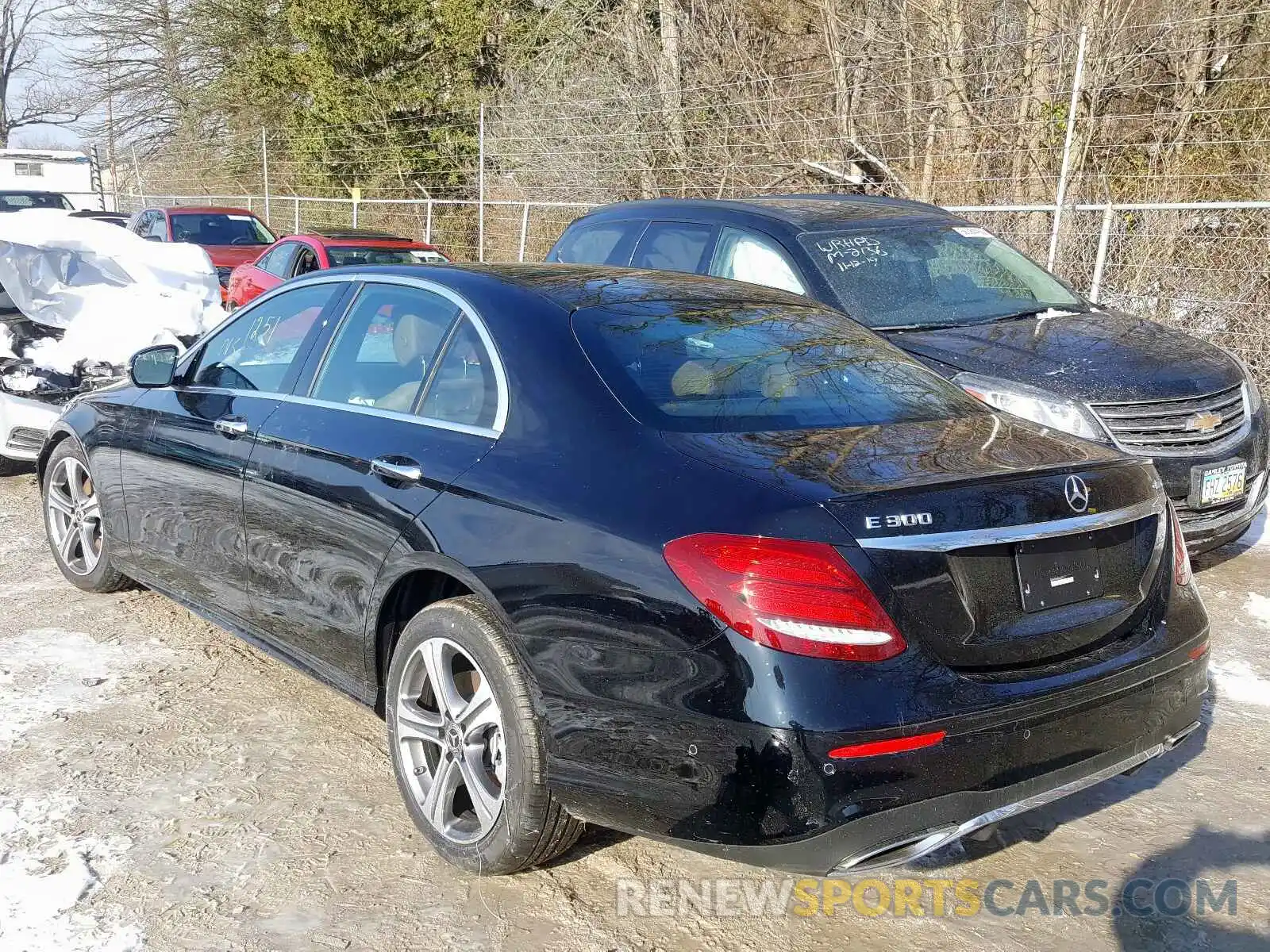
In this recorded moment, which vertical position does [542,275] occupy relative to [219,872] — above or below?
above

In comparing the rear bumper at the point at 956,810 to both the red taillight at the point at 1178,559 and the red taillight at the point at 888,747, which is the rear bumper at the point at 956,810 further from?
the red taillight at the point at 1178,559

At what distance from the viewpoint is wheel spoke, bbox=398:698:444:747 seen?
341 cm

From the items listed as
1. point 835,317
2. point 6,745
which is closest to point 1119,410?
point 835,317

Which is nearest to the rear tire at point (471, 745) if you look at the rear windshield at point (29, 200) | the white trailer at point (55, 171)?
the rear windshield at point (29, 200)

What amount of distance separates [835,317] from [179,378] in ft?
8.54

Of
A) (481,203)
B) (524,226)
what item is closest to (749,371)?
(524,226)

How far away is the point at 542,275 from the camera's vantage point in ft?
13.0

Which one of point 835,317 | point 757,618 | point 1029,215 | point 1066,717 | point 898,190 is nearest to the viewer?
point 757,618

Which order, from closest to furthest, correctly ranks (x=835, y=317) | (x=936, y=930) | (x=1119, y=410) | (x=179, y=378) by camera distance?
Answer: (x=936, y=930)
(x=835, y=317)
(x=179, y=378)
(x=1119, y=410)

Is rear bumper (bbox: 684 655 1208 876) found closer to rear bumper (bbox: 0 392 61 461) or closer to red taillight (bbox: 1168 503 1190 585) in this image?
red taillight (bbox: 1168 503 1190 585)

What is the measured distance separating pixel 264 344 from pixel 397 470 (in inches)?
56.4

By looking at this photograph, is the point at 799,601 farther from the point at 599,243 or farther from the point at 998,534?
the point at 599,243

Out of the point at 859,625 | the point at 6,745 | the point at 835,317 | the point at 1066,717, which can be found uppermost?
the point at 835,317

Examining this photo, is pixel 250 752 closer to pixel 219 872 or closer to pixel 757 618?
pixel 219 872
